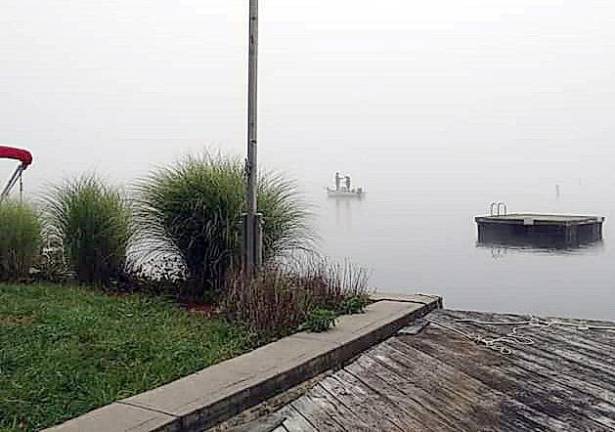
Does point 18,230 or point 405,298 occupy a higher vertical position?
point 18,230

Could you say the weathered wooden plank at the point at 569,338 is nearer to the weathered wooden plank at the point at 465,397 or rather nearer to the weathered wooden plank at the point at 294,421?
the weathered wooden plank at the point at 465,397

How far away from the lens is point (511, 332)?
151 inches

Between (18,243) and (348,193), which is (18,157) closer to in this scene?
(18,243)

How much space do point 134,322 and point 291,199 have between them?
1752mm

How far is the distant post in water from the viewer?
4203 millimetres

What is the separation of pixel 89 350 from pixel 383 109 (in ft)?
36.9

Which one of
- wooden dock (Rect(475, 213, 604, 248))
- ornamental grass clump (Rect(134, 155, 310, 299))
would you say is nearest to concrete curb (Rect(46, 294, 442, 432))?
ornamental grass clump (Rect(134, 155, 310, 299))

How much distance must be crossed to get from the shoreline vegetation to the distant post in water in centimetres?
15

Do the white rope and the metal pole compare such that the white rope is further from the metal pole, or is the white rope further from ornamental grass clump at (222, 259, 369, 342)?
the metal pole

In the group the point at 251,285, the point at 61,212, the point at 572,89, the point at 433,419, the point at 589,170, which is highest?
the point at 572,89

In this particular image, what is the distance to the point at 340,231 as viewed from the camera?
7.52m

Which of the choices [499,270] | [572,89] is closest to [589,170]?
[572,89]

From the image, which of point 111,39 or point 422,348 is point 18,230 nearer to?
point 422,348

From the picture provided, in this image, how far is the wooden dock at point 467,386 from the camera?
236 centimetres
